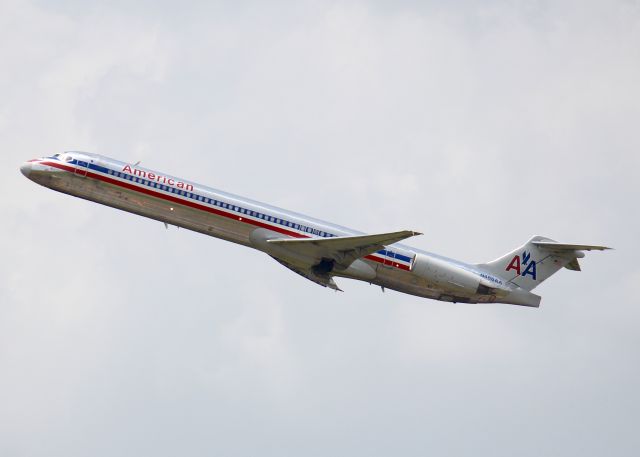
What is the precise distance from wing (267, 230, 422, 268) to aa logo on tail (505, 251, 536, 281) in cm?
898

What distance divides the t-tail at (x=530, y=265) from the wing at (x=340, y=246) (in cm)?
790

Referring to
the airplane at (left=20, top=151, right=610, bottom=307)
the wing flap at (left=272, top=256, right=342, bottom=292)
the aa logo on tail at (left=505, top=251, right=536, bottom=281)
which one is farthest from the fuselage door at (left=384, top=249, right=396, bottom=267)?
the aa logo on tail at (left=505, top=251, right=536, bottom=281)

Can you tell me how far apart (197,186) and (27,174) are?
26.9 feet

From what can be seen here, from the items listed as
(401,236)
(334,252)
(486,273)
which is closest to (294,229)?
(334,252)

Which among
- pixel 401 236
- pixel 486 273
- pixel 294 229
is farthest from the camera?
pixel 486 273

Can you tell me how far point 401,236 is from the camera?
5312cm

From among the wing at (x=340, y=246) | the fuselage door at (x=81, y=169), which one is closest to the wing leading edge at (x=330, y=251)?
the wing at (x=340, y=246)

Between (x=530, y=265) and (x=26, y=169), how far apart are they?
25872mm

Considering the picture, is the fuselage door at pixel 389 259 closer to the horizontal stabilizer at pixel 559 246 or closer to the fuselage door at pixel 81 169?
the horizontal stabilizer at pixel 559 246

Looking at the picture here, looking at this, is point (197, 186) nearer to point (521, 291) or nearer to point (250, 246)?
point (250, 246)

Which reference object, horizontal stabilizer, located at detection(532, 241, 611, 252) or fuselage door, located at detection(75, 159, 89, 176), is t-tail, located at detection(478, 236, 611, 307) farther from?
fuselage door, located at detection(75, 159, 89, 176)

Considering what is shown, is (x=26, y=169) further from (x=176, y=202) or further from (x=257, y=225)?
(x=257, y=225)

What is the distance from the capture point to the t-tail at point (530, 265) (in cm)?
6062

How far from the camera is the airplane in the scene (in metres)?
55.5
